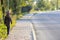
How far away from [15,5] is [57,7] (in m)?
88.8

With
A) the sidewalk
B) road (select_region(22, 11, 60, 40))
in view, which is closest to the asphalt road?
road (select_region(22, 11, 60, 40))

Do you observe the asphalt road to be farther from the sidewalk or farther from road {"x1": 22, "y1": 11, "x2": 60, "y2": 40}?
the sidewalk

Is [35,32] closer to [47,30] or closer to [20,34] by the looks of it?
[47,30]

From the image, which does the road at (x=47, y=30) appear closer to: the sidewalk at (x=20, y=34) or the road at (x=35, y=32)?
the road at (x=35, y=32)

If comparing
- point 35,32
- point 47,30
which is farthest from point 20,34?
point 47,30

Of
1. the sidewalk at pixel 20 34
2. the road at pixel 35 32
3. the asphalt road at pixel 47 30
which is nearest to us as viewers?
the sidewalk at pixel 20 34

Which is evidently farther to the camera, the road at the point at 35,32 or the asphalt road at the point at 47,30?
the asphalt road at the point at 47,30

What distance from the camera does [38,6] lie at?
115 m

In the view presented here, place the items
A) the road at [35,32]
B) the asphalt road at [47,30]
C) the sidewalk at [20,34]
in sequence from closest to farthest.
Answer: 1. the sidewalk at [20,34]
2. the road at [35,32]
3. the asphalt road at [47,30]

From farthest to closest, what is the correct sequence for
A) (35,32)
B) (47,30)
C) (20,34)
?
(47,30) < (35,32) < (20,34)

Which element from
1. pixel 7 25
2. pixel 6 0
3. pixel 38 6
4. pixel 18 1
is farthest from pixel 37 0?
pixel 7 25

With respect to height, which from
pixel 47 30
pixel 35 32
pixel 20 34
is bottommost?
pixel 47 30

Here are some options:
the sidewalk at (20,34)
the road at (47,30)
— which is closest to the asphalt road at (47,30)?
the road at (47,30)

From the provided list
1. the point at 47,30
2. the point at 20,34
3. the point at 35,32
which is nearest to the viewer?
the point at 20,34
